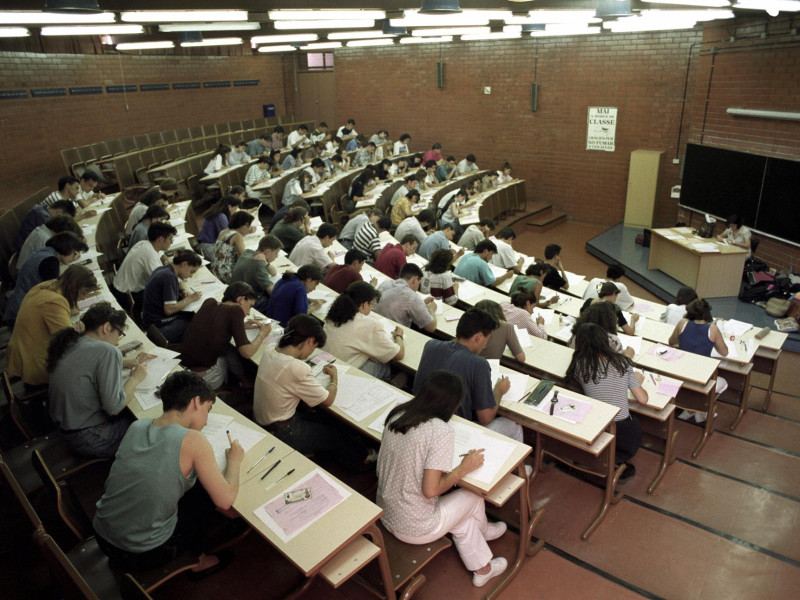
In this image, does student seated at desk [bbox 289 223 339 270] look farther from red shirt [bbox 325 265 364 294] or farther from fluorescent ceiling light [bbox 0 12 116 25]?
fluorescent ceiling light [bbox 0 12 116 25]

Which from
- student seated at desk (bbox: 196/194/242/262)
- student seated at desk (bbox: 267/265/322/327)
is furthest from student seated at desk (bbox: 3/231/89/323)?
student seated at desk (bbox: 196/194/242/262)

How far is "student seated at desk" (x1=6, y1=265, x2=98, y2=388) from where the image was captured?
3.92 m

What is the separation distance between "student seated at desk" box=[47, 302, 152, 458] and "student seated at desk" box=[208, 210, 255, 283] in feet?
9.24

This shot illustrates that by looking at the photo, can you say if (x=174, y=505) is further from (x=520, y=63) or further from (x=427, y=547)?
(x=520, y=63)

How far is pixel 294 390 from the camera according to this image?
11.3ft

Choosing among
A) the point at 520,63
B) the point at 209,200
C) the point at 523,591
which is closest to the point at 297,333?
the point at 523,591

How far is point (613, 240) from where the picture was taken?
11.1m

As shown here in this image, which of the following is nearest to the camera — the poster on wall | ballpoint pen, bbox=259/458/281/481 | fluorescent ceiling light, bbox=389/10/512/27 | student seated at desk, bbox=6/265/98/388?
ballpoint pen, bbox=259/458/281/481

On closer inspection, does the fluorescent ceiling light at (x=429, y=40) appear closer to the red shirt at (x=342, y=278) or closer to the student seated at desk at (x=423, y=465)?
the red shirt at (x=342, y=278)

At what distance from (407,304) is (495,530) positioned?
212 centimetres

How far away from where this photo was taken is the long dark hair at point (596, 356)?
3809 mm

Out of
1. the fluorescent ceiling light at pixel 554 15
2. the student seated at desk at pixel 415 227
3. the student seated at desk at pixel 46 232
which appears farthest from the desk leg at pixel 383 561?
the fluorescent ceiling light at pixel 554 15

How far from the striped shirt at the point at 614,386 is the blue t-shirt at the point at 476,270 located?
2763mm

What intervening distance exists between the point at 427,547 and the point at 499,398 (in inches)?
42.9
